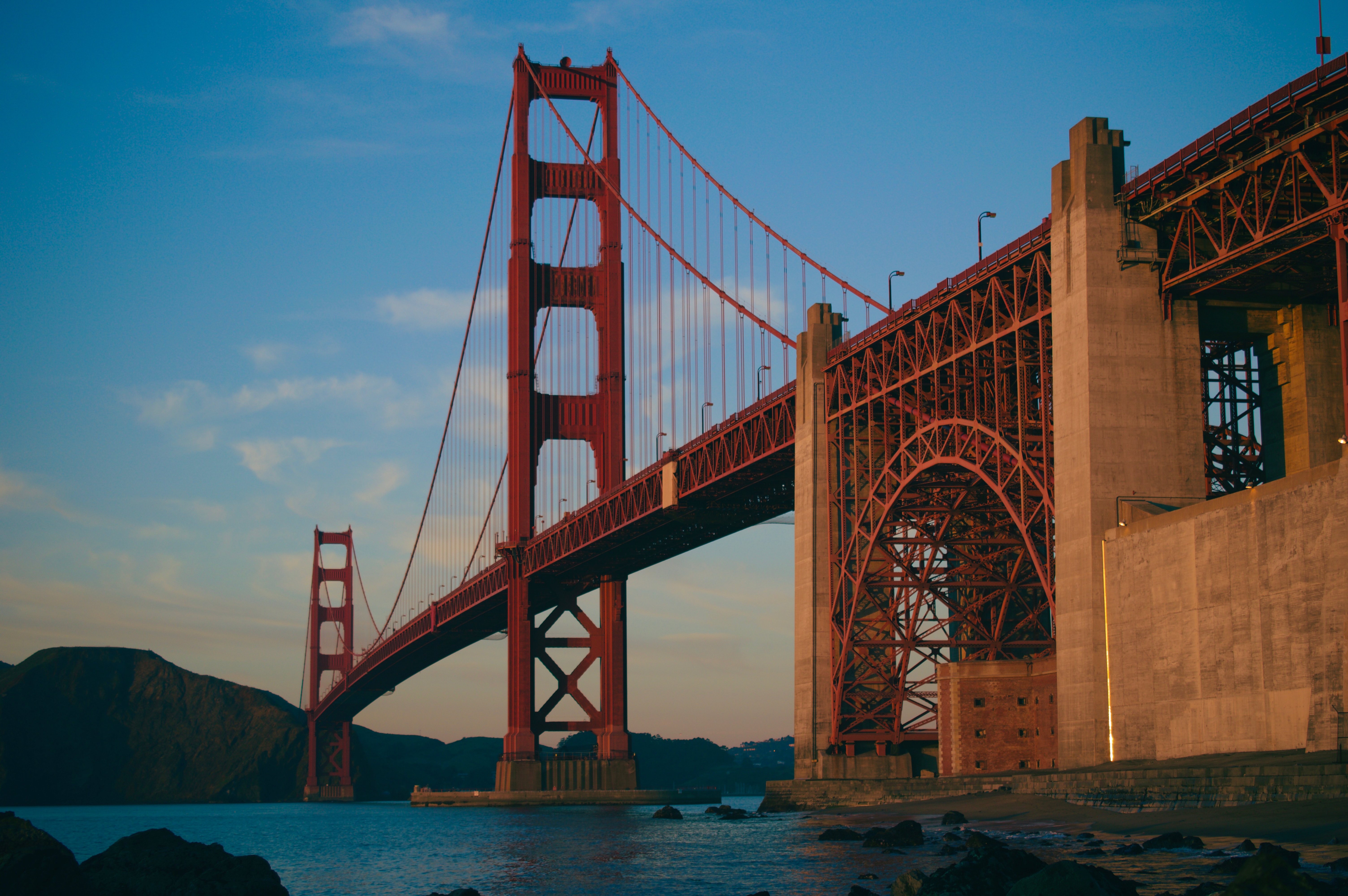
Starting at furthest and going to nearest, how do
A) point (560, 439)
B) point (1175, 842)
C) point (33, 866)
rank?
point (560, 439) → point (1175, 842) → point (33, 866)

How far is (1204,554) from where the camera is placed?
99.9ft

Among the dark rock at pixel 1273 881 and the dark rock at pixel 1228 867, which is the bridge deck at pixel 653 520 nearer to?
the dark rock at pixel 1228 867

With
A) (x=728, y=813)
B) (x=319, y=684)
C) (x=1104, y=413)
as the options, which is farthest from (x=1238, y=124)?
(x=319, y=684)

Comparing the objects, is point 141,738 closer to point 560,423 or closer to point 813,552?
point 560,423

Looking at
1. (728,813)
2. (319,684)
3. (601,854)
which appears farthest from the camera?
(319,684)

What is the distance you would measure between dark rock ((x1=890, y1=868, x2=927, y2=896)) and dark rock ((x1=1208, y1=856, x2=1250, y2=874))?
3917 millimetres

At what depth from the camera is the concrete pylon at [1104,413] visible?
34594mm

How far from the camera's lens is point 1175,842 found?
2408 centimetres

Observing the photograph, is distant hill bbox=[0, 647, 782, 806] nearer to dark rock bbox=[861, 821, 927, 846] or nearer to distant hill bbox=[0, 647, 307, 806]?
distant hill bbox=[0, 647, 307, 806]

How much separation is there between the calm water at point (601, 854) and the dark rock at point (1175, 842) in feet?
0.96

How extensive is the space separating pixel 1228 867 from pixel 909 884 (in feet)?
14.2

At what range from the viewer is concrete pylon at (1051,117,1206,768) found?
34.6m

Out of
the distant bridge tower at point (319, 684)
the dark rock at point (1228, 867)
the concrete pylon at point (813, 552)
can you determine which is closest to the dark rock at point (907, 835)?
the dark rock at point (1228, 867)

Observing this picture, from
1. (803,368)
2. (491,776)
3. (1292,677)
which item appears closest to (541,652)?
(803,368)
